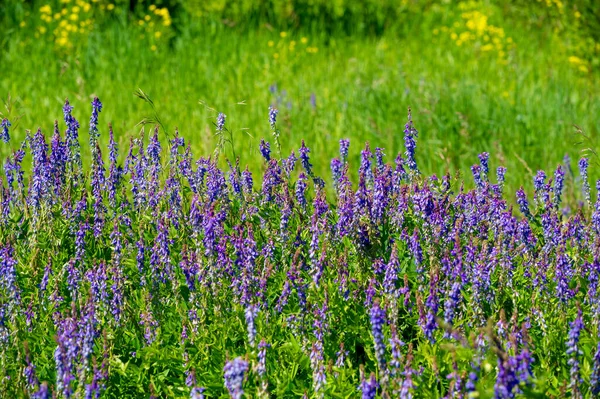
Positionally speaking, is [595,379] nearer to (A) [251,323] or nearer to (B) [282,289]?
(A) [251,323]

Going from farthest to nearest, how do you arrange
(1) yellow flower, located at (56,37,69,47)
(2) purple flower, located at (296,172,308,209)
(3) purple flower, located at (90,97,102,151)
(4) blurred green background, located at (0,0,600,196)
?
(1) yellow flower, located at (56,37,69,47), (4) blurred green background, located at (0,0,600,196), (3) purple flower, located at (90,97,102,151), (2) purple flower, located at (296,172,308,209)

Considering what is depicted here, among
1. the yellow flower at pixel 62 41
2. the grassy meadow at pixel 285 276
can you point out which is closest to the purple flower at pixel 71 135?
the grassy meadow at pixel 285 276

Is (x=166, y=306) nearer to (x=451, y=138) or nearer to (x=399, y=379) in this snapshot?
(x=399, y=379)

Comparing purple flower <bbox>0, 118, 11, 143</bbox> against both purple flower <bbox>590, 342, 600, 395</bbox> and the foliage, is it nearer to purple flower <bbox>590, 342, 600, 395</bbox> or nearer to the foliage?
the foliage

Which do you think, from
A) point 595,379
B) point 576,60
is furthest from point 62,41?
point 595,379

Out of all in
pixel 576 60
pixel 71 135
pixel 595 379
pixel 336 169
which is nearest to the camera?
pixel 595 379

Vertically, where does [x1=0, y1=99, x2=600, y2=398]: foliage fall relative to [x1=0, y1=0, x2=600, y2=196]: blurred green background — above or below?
above

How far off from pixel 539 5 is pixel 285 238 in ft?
30.1

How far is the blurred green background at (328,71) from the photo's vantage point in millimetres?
8039

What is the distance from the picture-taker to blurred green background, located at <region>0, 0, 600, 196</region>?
804 cm

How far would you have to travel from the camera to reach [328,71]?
32.7ft

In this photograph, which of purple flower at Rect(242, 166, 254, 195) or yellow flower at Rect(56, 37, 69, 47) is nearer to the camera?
purple flower at Rect(242, 166, 254, 195)

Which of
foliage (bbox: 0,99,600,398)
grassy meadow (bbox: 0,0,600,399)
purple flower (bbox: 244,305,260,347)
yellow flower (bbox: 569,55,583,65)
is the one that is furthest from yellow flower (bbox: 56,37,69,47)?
purple flower (bbox: 244,305,260,347)

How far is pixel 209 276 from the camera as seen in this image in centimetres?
363
